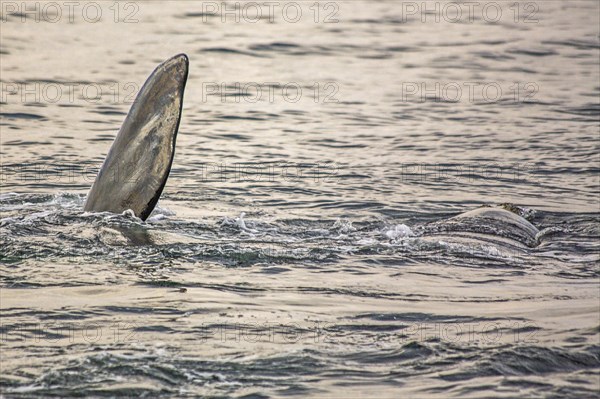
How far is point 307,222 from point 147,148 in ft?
6.15

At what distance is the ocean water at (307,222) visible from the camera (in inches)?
265

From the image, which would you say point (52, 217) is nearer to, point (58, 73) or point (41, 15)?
point (58, 73)

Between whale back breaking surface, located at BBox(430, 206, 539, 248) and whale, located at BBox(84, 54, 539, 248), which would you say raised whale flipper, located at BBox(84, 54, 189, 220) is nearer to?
whale, located at BBox(84, 54, 539, 248)

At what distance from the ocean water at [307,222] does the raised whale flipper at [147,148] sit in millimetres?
202

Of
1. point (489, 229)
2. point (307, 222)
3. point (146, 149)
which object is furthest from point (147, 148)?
point (489, 229)

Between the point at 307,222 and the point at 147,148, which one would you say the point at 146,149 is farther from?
the point at 307,222

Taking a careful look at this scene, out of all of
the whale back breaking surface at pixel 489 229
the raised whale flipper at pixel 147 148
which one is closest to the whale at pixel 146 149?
the raised whale flipper at pixel 147 148

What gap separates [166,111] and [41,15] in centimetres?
1591

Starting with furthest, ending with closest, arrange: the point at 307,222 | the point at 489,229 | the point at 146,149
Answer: the point at 307,222 → the point at 489,229 → the point at 146,149

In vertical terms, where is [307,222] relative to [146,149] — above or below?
below

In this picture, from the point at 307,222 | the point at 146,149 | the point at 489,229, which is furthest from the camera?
the point at 307,222

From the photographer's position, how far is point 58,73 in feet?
63.0

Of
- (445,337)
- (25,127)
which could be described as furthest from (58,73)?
(445,337)

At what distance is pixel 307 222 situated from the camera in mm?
10805
